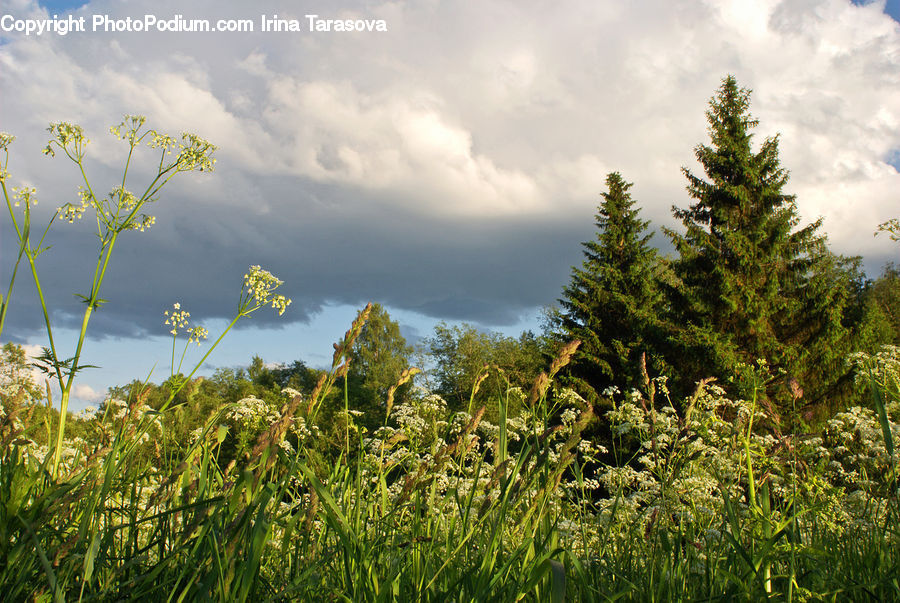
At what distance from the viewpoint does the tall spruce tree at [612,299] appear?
2808 cm

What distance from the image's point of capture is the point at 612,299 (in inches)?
1188

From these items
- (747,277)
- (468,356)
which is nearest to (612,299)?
(747,277)

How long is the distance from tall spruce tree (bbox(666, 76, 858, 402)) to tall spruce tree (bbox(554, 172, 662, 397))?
118 inches

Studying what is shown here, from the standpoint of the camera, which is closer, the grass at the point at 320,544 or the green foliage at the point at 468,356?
the grass at the point at 320,544

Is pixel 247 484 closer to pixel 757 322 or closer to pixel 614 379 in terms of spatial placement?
pixel 757 322

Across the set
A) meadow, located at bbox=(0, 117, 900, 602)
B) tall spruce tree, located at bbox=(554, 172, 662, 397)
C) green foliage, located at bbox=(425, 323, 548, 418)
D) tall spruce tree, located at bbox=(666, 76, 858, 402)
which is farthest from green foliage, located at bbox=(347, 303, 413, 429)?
meadow, located at bbox=(0, 117, 900, 602)

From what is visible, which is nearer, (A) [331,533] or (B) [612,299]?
(A) [331,533]

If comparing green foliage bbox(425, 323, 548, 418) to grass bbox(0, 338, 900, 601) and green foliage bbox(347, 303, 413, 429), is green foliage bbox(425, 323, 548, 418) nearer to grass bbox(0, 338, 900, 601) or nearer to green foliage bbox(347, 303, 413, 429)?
green foliage bbox(347, 303, 413, 429)

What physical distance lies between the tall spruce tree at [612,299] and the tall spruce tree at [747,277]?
300 centimetres

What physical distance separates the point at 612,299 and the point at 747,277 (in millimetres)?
7459

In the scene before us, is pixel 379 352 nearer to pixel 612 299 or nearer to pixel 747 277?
pixel 612 299

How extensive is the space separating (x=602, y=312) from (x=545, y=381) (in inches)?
1183

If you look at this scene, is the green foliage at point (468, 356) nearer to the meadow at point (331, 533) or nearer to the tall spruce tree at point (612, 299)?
the tall spruce tree at point (612, 299)

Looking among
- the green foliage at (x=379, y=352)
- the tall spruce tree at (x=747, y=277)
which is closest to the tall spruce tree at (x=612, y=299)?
the tall spruce tree at (x=747, y=277)
